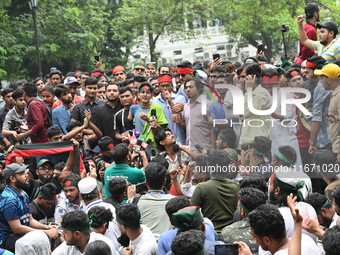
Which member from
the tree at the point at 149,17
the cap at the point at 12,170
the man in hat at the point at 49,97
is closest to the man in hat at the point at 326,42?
the man in hat at the point at 49,97

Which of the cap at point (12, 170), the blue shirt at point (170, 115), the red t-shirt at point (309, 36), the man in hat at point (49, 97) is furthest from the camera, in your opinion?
the man in hat at point (49, 97)

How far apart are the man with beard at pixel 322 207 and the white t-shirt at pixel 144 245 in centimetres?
171

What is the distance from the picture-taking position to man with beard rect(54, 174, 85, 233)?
799 centimetres

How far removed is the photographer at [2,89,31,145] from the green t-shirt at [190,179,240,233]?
18.2 feet

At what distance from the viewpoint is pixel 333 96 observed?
8.08m

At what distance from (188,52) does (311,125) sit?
41.7m

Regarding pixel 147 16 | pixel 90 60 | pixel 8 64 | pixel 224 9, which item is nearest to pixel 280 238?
pixel 8 64

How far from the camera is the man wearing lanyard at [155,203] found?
6.73 m

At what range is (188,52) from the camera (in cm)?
4956

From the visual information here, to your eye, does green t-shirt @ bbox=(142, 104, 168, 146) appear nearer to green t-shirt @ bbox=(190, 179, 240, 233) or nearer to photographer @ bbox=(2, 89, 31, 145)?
photographer @ bbox=(2, 89, 31, 145)

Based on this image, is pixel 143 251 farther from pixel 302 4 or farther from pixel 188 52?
pixel 188 52

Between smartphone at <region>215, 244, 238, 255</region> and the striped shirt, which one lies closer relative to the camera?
smartphone at <region>215, 244, 238, 255</region>

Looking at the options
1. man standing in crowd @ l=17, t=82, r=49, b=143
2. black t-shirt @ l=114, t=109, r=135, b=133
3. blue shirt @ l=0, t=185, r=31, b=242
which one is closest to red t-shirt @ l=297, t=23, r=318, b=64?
black t-shirt @ l=114, t=109, r=135, b=133

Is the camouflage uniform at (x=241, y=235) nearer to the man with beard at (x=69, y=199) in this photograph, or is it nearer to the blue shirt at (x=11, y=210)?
the man with beard at (x=69, y=199)
